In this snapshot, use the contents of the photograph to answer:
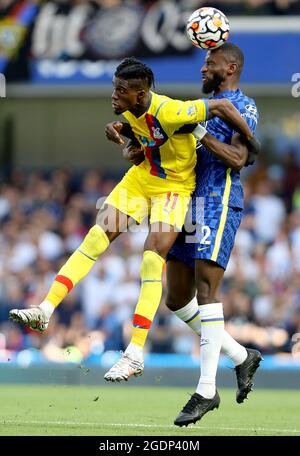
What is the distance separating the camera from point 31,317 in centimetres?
870

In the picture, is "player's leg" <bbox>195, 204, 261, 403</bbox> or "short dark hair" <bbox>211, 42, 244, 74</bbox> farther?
"short dark hair" <bbox>211, 42, 244, 74</bbox>

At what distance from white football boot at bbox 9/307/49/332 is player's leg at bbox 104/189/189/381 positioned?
63cm

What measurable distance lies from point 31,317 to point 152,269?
Answer: 0.94m

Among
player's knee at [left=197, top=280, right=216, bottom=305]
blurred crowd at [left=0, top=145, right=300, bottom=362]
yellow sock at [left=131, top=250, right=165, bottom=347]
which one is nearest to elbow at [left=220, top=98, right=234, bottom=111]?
yellow sock at [left=131, top=250, right=165, bottom=347]

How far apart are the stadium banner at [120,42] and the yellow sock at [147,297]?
963 cm

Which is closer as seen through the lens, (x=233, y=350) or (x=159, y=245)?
(x=159, y=245)

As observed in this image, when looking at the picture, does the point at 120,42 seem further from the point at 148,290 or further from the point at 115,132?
the point at 148,290

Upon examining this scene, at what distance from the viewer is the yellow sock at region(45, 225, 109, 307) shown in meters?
9.10
